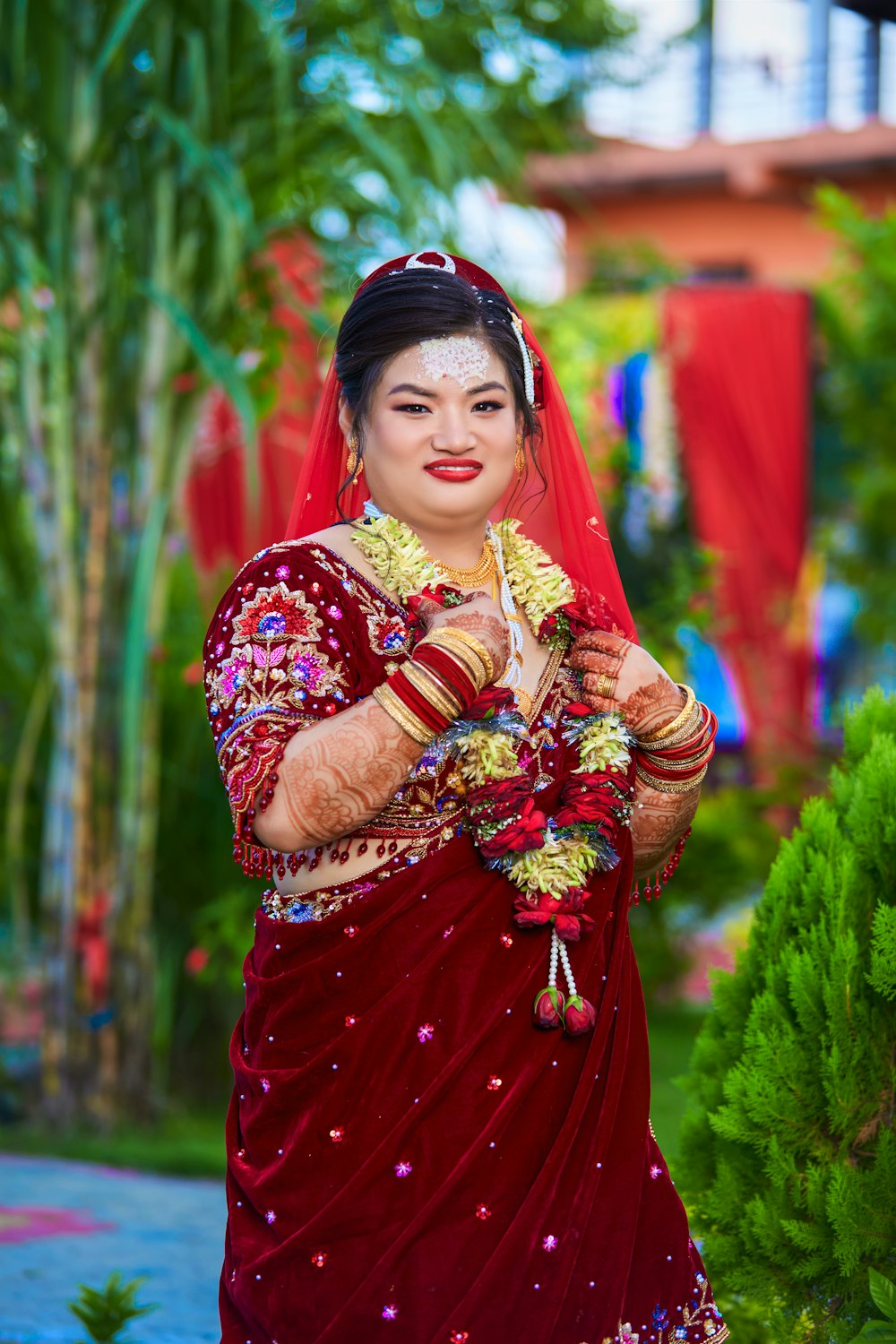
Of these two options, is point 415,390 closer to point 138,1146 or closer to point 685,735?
point 685,735

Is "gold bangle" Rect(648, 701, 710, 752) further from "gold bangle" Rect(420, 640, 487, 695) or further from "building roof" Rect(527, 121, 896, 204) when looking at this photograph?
"building roof" Rect(527, 121, 896, 204)

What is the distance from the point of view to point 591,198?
15.5 meters

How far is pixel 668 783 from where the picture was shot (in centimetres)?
219

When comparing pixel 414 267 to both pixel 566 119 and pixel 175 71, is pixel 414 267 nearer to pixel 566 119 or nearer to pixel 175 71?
pixel 175 71

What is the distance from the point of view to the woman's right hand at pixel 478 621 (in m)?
1.95

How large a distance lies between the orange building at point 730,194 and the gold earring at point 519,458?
38.6ft

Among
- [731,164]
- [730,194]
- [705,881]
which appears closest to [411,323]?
[705,881]

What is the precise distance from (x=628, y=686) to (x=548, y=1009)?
1.46 feet

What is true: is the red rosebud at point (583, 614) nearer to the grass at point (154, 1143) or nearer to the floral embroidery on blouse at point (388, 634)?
the floral embroidery on blouse at point (388, 634)

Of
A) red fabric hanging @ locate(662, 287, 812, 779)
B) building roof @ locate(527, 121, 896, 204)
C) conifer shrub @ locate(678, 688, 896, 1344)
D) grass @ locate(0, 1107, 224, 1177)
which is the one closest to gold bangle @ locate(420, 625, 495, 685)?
conifer shrub @ locate(678, 688, 896, 1344)

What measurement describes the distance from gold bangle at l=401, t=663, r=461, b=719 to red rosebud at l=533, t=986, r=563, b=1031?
1.26 feet

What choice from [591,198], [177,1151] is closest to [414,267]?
[177,1151]

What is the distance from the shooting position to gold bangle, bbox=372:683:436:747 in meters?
1.86

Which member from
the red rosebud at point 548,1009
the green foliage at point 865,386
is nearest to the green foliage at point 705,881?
the green foliage at point 865,386
